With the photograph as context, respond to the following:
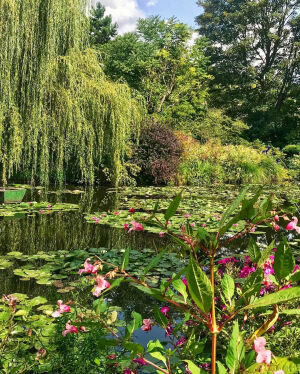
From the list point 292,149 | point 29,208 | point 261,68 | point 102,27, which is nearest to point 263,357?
point 29,208

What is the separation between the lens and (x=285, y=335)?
61.0 inches

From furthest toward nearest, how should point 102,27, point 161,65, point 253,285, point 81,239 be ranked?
point 102,27
point 161,65
point 81,239
point 253,285

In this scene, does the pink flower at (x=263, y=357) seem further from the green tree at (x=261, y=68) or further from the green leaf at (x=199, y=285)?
the green tree at (x=261, y=68)

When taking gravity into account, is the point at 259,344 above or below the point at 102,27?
below

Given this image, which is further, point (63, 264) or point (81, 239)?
point (81, 239)

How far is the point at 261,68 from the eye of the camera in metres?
21.2

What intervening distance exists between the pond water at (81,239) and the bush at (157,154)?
3.00 metres

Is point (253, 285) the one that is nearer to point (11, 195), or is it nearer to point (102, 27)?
point (11, 195)

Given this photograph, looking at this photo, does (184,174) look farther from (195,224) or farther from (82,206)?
(195,224)

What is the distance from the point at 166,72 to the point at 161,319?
1588 cm

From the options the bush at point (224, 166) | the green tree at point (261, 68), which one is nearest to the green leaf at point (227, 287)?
the bush at point (224, 166)

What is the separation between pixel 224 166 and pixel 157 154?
3.23 meters

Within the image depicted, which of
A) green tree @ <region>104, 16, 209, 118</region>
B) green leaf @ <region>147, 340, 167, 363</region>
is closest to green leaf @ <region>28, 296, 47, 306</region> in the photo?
green leaf @ <region>147, 340, 167, 363</region>

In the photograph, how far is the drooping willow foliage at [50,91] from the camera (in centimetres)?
541
